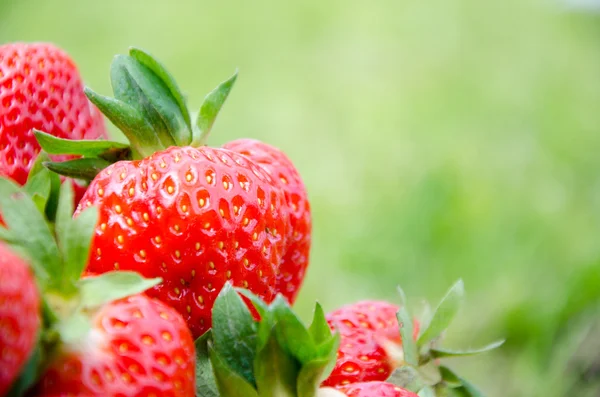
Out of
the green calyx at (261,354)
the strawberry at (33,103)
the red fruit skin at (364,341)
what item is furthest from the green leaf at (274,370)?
the strawberry at (33,103)

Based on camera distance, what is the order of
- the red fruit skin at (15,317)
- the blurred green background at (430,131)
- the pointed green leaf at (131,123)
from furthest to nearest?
the blurred green background at (430,131)
the pointed green leaf at (131,123)
the red fruit skin at (15,317)

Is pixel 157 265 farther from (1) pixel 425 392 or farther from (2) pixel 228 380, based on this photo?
(1) pixel 425 392

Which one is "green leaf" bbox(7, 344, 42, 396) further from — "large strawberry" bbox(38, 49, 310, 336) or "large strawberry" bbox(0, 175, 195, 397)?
"large strawberry" bbox(38, 49, 310, 336)

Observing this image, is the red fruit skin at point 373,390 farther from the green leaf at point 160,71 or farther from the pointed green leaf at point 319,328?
the green leaf at point 160,71

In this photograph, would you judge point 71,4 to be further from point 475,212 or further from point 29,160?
point 29,160

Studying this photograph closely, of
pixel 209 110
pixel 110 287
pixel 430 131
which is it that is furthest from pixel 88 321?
pixel 430 131

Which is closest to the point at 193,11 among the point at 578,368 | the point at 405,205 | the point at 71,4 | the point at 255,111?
the point at 71,4
